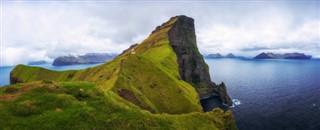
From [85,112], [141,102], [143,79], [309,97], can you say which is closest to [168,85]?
[143,79]

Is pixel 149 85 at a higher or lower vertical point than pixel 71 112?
lower

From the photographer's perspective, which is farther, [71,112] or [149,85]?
[149,85]

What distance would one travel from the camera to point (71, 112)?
130ft

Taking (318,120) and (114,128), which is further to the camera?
(318,120)

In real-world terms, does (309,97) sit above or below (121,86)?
below

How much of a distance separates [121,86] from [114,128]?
45.3 m

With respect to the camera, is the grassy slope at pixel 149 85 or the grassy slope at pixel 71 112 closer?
the grassy slope at pixel 71 112

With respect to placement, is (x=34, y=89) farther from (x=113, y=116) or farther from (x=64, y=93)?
(x=113, y=116)

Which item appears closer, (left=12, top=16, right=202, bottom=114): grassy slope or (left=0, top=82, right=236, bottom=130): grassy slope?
(left=0, top=82, right=236, bottom=130): grassy slope

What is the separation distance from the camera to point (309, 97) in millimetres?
162750

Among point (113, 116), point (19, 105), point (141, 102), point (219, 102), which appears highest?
point (19, 105)

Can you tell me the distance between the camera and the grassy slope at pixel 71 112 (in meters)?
36.6

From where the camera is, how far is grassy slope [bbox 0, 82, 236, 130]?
120 feet

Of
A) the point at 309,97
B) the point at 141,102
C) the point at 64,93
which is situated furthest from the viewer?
the point at 309,97
